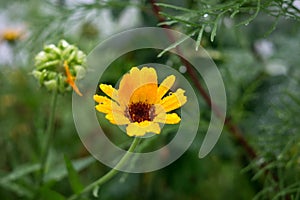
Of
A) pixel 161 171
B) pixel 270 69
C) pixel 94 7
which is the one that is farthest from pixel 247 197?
pixel 94 7

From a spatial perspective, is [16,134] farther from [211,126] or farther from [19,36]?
[211,126]

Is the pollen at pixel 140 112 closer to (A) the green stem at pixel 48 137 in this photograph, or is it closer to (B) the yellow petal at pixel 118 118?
(B) the yellow petal at pixel 118 118

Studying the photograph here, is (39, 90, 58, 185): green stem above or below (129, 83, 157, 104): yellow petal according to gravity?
below

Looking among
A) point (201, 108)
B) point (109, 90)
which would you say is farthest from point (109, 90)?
point (201, 108)

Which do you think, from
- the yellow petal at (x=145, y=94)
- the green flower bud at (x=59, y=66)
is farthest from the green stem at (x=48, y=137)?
the yellow petal at (x=145, y=94)

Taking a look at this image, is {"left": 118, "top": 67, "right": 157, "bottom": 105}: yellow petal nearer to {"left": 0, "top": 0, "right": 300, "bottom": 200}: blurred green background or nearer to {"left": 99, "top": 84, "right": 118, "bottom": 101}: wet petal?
{"left": 99, "top": 84, "right": 118, "bottom": 101}: wet petal

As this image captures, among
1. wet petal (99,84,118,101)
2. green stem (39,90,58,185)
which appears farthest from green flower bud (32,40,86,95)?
wet petal (99,84,118,101)
